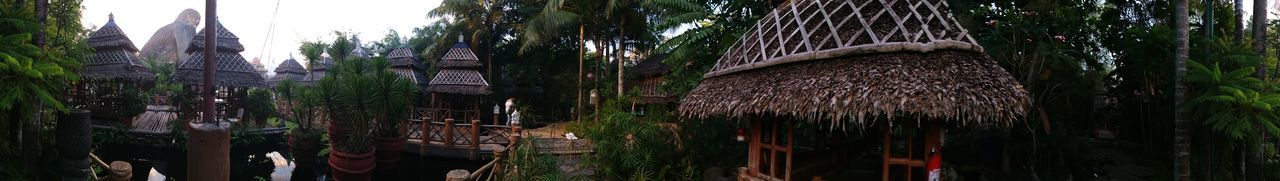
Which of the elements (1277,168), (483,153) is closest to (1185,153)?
(1277,168)

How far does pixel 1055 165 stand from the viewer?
7160 mm

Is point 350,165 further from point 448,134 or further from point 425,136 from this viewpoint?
point 425,136

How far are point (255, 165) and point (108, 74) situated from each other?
4618mm

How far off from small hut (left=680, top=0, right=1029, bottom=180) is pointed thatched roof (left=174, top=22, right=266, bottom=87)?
13928mm

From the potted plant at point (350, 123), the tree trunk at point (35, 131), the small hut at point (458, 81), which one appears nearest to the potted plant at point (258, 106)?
the small hut at point (458, 81)

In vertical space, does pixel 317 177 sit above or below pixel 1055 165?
below

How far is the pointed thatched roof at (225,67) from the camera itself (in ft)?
50.2

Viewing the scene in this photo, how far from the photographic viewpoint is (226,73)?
1573 centimetres

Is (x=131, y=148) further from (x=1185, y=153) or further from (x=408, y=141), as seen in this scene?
(x=1185, y=153)

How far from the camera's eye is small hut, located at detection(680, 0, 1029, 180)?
475cm

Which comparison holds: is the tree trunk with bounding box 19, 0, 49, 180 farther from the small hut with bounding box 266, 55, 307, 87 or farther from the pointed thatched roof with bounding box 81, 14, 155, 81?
the small hut with bounding box 266, 55, 307, 87

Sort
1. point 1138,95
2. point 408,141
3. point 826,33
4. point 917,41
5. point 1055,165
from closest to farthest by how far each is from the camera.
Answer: point 917,41 → point 826,33 → point 1055,165 → point 1138,95 → point 408,141

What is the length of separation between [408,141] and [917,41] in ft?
36.5

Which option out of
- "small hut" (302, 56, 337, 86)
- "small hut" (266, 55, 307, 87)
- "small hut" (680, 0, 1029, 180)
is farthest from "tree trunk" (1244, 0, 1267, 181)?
"small hut" (266, 55, 307, 87)
